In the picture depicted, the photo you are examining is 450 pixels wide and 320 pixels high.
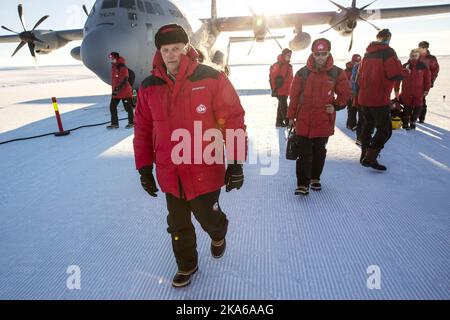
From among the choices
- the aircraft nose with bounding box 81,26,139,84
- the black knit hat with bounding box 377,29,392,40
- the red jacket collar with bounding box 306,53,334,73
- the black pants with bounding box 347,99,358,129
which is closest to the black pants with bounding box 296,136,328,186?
the red jacket collar with bounding box 306,53,334,73

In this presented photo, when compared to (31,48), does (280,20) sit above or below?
above

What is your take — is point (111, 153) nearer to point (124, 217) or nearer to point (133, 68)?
point (124, 217)

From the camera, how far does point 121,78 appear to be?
6.77m

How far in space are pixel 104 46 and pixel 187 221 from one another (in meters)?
6.96

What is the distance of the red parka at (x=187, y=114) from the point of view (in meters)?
1.86

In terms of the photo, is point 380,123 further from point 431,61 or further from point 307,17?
point 307,17

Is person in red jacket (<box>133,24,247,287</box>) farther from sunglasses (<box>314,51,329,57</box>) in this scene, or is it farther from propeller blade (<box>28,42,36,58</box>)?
propeller blade (<box>28,42,36,58</box>)

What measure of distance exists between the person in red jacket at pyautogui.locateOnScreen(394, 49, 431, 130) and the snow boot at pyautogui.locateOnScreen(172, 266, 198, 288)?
243 inches

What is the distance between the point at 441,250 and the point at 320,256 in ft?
3.61

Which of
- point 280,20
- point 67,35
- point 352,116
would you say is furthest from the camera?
point 67,35

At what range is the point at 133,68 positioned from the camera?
8211 millimetres

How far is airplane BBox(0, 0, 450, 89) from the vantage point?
750 cm

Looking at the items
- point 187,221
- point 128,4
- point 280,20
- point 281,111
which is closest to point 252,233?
point 187,221
